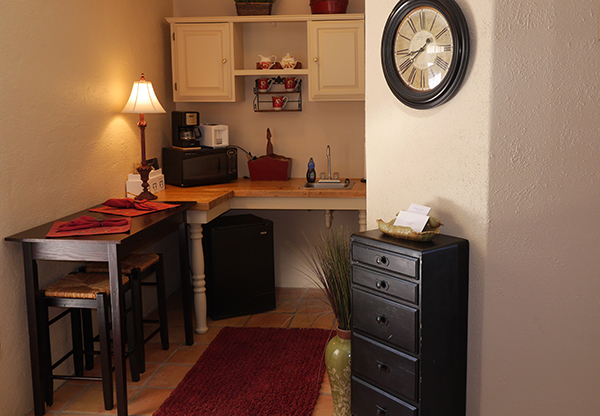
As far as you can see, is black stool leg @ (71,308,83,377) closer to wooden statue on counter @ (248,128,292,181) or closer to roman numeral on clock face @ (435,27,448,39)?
wooden statue on counter @ (248,128,292,181)

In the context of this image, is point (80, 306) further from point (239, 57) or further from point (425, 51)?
point (239, 57)

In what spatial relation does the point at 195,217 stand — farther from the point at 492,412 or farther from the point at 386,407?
the point at 492,412

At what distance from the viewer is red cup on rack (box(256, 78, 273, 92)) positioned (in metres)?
4.32

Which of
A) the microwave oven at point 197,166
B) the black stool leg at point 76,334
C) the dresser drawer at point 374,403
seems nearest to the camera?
the dresser drawer at point 374,403

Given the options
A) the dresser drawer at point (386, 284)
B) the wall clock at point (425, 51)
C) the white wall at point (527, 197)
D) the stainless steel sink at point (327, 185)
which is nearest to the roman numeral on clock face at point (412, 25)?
the wall clock at point (425, 51)

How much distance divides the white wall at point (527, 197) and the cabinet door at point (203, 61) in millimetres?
2238

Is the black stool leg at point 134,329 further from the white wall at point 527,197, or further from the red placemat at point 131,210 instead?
the white wall at point 527,197

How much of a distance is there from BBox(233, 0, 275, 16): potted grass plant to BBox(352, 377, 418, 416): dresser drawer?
2.86m

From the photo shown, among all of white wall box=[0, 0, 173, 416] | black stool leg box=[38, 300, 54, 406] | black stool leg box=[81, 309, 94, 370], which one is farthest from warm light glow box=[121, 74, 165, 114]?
black stool leg box=[38, 300, 54, 406]

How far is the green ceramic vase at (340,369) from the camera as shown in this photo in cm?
239

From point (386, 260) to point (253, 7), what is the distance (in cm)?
271

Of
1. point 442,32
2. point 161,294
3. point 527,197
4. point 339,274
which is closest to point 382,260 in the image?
point 339,274

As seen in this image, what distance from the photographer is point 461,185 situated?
2.13 meters

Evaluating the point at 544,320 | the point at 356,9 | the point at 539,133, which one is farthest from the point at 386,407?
the point at 356,9
